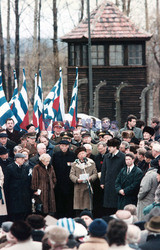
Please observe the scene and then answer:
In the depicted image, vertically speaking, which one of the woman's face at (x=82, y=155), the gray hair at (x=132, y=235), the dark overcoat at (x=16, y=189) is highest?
the woman's face at (x=82, y=155)

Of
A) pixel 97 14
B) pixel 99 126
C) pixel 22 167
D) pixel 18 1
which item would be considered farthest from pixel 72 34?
pixel 22 167

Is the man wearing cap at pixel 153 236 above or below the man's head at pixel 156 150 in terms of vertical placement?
below

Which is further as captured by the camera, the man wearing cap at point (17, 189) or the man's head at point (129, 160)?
the man wearing cap at point (17, 189)

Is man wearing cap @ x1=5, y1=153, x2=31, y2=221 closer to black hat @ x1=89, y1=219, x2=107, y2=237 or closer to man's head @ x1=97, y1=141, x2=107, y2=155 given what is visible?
man's head @ x1=97, y1=141, x2=107, y2=155

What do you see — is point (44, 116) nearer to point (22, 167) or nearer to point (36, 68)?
point (22, 167)

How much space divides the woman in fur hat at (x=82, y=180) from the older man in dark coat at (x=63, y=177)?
1.18 ft

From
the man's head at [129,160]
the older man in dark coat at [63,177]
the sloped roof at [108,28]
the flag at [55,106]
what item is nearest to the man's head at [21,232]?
the man's head at [129,160]

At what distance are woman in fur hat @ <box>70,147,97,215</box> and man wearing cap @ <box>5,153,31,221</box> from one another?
1167 mm

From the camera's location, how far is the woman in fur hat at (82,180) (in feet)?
44.4

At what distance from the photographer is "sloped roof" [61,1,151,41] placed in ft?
116

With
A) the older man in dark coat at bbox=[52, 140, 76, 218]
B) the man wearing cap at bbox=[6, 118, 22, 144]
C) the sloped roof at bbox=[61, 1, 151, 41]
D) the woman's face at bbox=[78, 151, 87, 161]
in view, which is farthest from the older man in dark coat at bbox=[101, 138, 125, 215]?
the sloped roof at bbox=[61, 1, 151, 41]

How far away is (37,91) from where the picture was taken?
1953 centimetres

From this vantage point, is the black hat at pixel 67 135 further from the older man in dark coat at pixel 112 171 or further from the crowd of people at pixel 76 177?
the older man in dark coat at pixel 112 171

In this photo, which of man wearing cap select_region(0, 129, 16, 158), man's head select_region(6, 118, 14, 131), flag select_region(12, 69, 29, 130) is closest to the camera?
man wearing cap select_region(0, 129, 16, 158)
